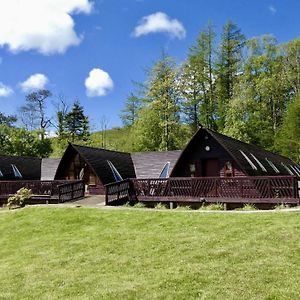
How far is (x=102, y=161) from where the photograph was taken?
2714cm

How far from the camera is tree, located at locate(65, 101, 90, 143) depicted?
6088 cm

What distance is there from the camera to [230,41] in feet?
146

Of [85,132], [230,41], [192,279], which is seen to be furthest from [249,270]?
[85,132]

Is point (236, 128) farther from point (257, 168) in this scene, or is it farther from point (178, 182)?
point (178, 182)

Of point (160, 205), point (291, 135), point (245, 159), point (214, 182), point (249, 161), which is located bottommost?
point (160, 205)

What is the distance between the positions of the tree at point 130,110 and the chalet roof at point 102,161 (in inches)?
829

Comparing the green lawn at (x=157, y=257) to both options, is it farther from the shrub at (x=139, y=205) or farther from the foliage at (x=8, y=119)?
the foliage at (x=8, y=119)

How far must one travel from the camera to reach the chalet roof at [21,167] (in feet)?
106

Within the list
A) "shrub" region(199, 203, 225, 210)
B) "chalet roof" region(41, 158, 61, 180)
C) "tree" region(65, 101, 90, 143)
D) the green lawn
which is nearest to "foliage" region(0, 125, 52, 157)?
"tree" region(65, 101, 90, 143)

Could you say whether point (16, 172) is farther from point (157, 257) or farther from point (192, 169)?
point (157, 257)

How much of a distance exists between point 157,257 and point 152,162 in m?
21.3

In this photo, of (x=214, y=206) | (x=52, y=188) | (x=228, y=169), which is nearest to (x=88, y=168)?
(x=52, y=188)

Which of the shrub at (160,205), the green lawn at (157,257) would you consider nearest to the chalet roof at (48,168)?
the shrub at (160,205)

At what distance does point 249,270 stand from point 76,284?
3.59 metres
